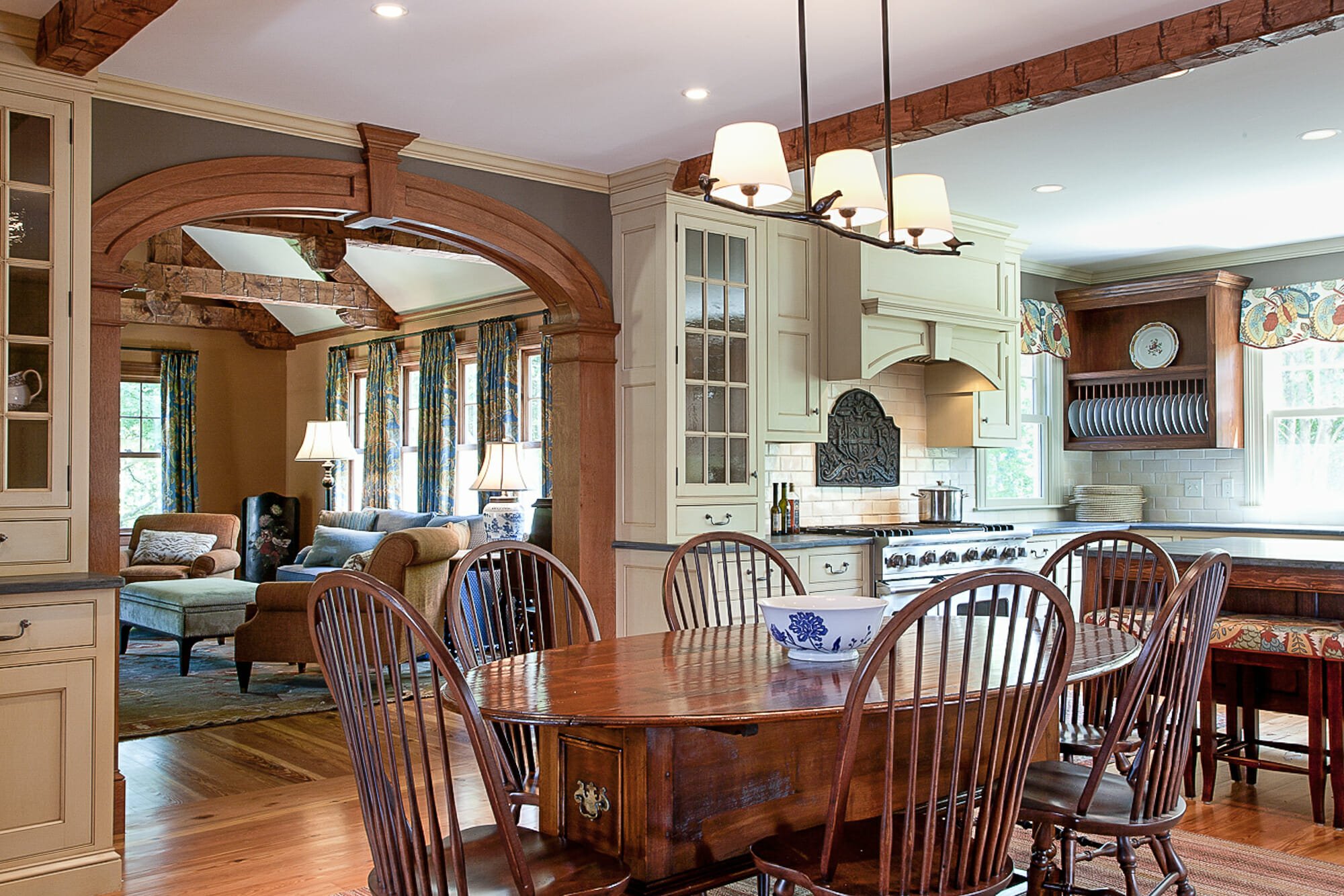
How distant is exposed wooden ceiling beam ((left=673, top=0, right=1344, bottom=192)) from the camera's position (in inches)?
128

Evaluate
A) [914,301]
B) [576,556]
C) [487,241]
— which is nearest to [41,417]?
[487,241]

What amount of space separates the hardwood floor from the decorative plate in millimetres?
2874

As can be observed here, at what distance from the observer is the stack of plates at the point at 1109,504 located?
737cm

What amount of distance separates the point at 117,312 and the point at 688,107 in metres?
2.12

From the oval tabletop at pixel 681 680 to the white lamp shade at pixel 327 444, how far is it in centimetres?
716

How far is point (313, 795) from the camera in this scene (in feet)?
13.9

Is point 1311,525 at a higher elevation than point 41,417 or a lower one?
lower

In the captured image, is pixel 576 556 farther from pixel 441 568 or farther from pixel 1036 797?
pixel 1036 797

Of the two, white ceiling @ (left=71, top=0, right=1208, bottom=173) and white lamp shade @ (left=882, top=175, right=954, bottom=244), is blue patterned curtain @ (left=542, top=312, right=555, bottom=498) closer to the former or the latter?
white ceiling @ (left=71, top=0, right=1208, bottom=173)

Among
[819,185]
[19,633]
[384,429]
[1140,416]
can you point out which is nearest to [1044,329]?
[1140,416]

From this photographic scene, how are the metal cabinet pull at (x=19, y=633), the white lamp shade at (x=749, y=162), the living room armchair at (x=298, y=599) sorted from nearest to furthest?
the white lamp shade at (x=749, y=162) < the metal cabinet pull at (x=19, y=633) < the living room armchair at (x=298, y=599)

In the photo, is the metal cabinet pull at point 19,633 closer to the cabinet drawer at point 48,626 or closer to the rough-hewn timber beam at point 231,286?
the cabinet drawer at point 48,626

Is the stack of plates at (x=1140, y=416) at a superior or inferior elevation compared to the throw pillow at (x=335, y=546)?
superior

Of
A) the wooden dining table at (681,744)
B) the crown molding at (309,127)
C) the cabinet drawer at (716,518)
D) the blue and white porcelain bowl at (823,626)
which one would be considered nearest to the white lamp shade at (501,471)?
the cabinet drawer at (716,518)
